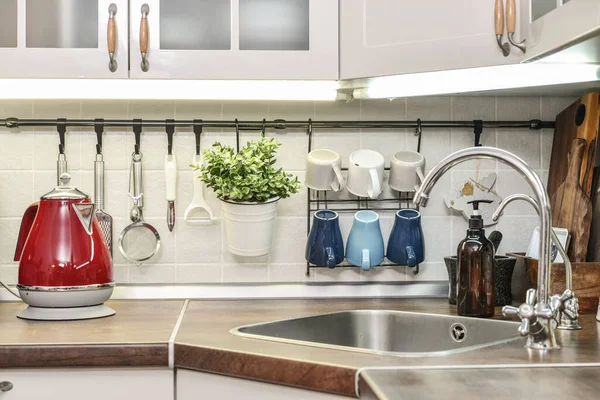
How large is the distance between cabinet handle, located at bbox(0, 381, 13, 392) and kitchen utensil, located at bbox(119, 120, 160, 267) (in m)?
0.67

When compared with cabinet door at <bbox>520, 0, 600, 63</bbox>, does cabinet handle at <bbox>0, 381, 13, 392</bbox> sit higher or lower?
lower

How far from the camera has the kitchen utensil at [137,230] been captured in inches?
82.2

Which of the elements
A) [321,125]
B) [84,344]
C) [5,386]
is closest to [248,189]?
[321,125]

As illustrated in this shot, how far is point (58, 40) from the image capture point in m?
1.78

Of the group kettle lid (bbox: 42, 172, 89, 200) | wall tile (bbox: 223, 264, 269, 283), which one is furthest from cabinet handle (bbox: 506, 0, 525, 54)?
kettle lid (bbox: 42, 172, 89, 200)

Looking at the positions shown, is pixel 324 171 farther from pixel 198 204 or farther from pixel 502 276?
pixel 502 276

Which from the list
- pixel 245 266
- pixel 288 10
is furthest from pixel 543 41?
pixel 245 266

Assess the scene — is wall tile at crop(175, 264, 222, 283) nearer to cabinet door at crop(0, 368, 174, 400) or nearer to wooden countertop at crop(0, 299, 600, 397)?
wooden countertop at crop(0, 299, 600, 397)

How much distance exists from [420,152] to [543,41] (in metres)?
0.72

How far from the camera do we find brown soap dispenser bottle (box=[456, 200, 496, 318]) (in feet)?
5.81

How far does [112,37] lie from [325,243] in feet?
2.41

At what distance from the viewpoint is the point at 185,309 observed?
191 centimetres

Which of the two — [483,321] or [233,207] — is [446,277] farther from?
[233,207]

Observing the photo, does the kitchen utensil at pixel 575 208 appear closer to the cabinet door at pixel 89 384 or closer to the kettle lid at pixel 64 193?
the cabinet door at pixel 89 384
